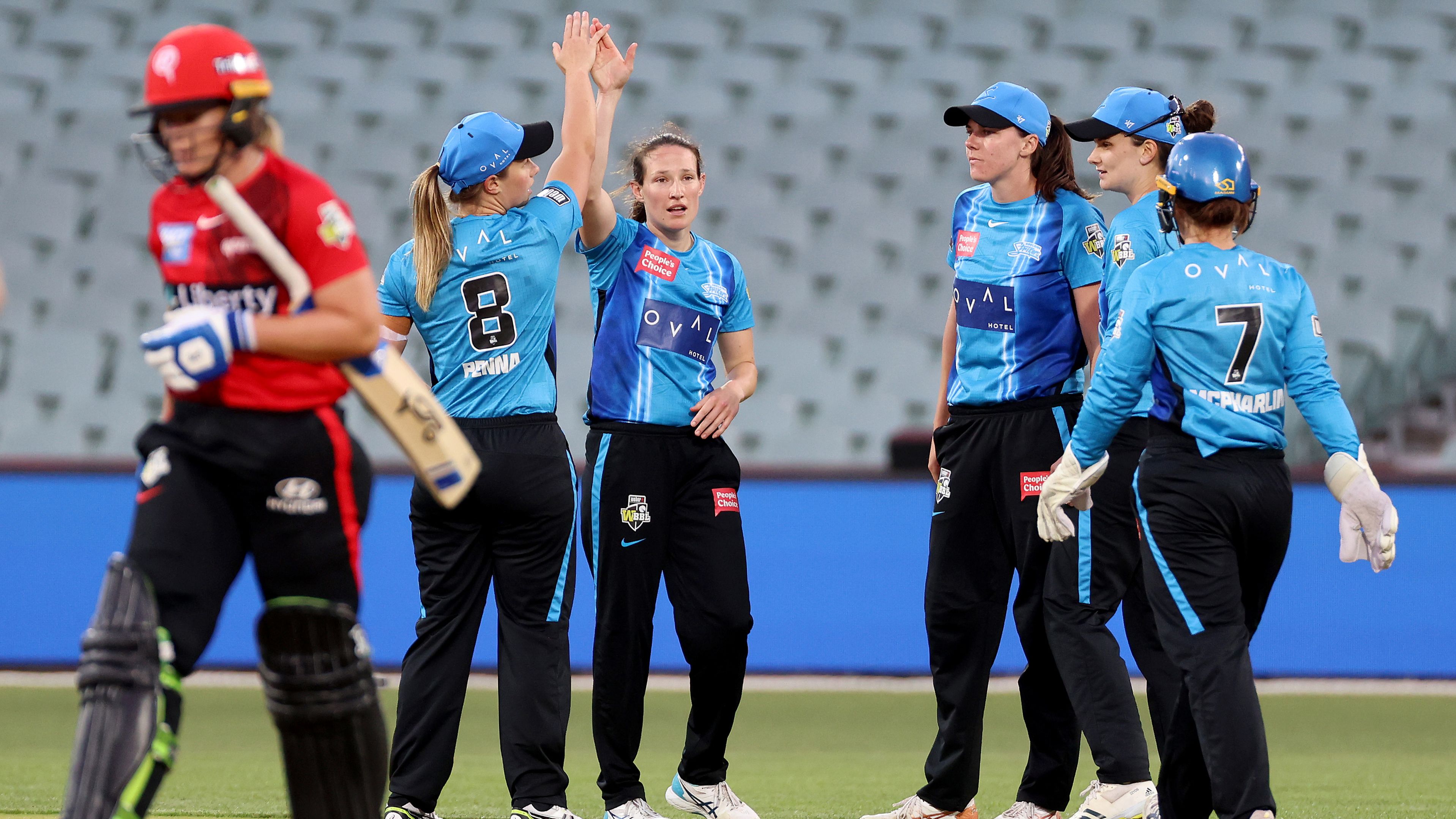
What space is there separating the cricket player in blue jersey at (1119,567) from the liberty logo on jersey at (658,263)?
131 cm

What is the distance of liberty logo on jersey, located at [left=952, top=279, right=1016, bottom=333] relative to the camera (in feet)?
15.4

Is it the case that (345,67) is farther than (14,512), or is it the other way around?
(345,67)

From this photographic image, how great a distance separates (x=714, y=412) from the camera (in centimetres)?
479

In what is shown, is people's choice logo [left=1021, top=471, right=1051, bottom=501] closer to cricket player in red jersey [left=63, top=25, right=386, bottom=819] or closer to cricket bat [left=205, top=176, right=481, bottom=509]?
cricket bat [left=205, top=176, right=481, bottom=509]

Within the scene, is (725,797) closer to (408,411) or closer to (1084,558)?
(1084,558)

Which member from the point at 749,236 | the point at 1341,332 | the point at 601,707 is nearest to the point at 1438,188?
the point at 1341,332

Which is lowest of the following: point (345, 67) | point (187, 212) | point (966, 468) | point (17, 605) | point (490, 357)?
point (17, 605)

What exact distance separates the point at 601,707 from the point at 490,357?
1109 millimetres

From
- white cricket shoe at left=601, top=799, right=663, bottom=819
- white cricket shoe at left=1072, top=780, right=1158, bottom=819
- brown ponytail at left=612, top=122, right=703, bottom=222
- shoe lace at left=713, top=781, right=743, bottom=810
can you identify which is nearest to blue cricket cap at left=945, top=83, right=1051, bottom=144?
brown ponytail at left=612, top=122, right=703, bottom=222

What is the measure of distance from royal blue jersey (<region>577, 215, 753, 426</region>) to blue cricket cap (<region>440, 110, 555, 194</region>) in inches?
19.9

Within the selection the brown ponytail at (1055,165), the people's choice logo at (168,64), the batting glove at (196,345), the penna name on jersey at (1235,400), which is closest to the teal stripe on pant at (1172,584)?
the penna name on jersey at (1235,400)

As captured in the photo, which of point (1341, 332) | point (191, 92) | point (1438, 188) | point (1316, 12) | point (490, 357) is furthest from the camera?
point (1316, 12)

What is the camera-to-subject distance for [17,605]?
7949 millimetres

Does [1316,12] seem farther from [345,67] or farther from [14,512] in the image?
[14,512]
